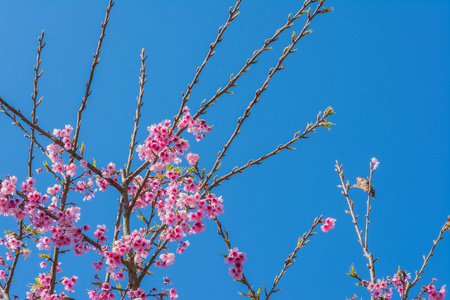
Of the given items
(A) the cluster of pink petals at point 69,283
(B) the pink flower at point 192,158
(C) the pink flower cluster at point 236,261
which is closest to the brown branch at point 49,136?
(B) the pink flower at point 192,158

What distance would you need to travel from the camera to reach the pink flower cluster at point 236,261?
3.97 m

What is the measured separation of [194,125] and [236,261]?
1.65 meters

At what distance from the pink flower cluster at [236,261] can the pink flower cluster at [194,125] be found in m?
1.44

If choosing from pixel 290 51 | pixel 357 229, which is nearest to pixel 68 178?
pixel 290 51

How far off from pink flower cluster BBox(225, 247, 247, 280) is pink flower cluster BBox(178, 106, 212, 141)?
56.5 inches

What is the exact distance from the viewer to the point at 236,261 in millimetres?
3984

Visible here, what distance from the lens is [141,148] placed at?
4695mm

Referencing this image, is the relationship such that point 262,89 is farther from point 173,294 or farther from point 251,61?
point 173,294

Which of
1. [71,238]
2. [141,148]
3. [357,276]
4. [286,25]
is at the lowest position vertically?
[357,276]

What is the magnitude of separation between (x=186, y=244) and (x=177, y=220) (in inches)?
22.4

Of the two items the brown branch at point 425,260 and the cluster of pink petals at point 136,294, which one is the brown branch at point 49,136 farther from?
the brown branch at point 425,260

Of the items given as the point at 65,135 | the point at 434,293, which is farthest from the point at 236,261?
the point at 434,293

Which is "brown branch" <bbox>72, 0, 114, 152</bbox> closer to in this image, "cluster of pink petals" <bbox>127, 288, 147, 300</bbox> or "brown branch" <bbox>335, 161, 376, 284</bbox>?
"cluster of pink petals" <bbox>127, 288, 147, 300</bbox>

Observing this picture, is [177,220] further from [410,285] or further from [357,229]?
[410,285]
